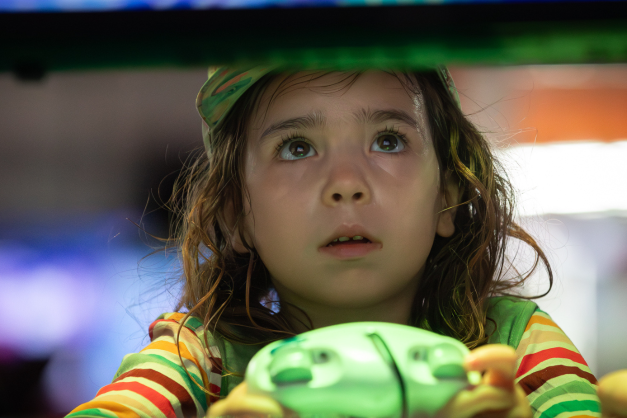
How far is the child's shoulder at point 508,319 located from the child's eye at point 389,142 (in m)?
0.23

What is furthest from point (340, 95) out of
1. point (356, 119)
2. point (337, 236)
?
point (337, 236)

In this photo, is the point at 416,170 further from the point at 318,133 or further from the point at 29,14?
the point at 29,14

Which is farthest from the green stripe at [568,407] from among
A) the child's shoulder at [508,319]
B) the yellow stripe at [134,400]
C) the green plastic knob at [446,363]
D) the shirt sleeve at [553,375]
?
the yellow stripe at [134,400]

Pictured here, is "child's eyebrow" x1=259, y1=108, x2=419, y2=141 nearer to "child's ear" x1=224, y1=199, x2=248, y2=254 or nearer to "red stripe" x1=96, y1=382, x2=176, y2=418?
"child's ear" x1=224, y1=199, x2=248, y2=254

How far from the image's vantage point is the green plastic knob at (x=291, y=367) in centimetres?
27

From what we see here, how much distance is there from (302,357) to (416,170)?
0.33 meters

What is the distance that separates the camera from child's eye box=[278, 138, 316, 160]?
1.79 feet

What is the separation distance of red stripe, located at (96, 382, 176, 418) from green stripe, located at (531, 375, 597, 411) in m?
0.32

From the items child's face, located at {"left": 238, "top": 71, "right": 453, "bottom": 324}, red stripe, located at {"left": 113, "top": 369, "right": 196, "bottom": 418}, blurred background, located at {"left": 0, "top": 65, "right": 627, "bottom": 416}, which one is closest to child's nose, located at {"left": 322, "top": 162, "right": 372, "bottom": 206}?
child's face, located at {"left": 238, "top": 71, "right": 453, "bottom": 324}

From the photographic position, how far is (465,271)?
0.68m

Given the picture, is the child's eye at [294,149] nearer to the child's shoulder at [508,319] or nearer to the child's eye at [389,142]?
the child's eye at [389,142]

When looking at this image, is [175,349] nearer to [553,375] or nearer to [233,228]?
[233,228]

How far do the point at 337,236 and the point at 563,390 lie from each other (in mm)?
237

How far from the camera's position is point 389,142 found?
21.9 inches
